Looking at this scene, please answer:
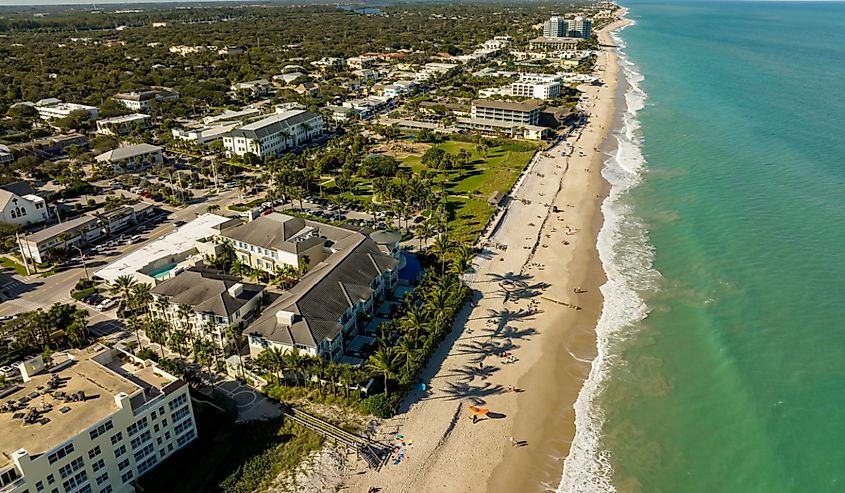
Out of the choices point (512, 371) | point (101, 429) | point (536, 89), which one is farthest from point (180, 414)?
point (536, 89)

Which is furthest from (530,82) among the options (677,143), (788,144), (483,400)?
(483,400)

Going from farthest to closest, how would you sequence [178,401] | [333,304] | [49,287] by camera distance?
[49,287]
[333,304]
[178,401]

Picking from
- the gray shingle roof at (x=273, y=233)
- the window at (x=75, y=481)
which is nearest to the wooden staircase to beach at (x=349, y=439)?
the window at (x=75, y=481)

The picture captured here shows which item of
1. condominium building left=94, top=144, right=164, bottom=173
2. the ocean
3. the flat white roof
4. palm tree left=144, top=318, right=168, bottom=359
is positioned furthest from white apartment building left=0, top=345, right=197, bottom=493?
condominium building left=94, top=144, right=164, bottom=173

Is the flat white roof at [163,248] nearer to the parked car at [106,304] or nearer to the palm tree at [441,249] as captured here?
the parked car at [106,304]

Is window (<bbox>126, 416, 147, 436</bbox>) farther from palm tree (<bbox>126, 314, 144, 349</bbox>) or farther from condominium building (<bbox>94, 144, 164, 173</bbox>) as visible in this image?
condominium building (<bbox>94, 144, 164, 173</bbox>)

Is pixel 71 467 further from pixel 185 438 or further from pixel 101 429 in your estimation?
pixel 185 438
